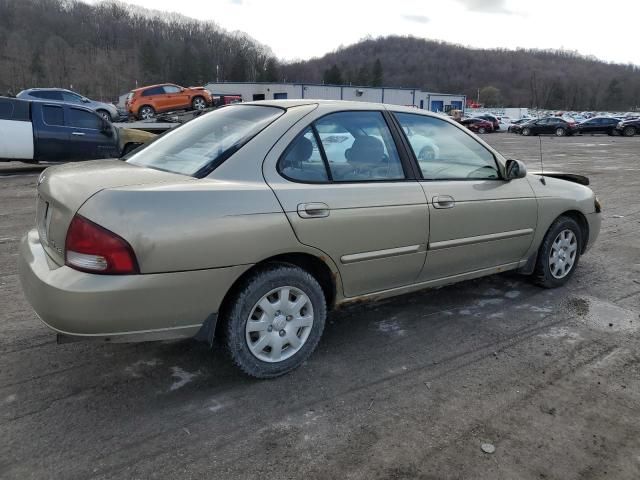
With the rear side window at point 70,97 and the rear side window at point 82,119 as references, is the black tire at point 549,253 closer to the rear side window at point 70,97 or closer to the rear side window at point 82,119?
the rear side window at point 82,119

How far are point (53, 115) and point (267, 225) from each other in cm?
1114

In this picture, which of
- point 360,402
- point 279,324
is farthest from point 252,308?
point 360,402

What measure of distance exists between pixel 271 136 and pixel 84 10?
487ft

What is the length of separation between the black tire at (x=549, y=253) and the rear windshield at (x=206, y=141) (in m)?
2.69

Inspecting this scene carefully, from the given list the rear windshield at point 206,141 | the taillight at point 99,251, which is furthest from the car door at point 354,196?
the taillight at point 99,251

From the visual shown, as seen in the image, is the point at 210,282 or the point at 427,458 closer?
the point at 427,458

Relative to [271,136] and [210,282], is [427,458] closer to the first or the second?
[210,282]

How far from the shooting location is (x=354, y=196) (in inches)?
125

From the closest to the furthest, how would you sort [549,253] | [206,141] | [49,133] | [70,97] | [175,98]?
1. [206,141]
2. [549,253]
3. [49,133]
4. [70,97]
5. [175,98]

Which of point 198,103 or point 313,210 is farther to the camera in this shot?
point 198,103

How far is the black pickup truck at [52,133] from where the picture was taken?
37.4ft

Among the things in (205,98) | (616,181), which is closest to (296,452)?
(616,181)

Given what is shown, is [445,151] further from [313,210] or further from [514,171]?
[313,210]

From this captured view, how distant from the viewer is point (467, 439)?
258cm
